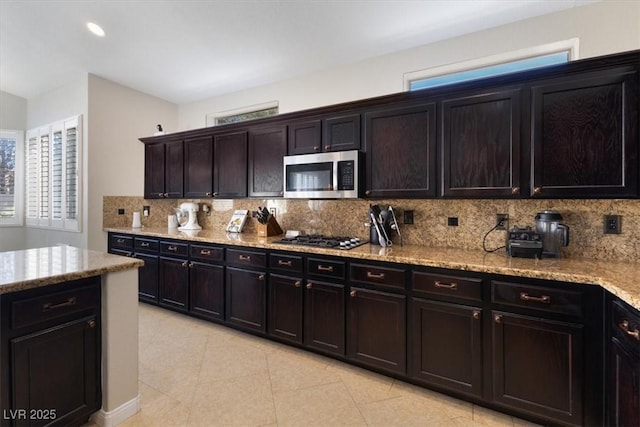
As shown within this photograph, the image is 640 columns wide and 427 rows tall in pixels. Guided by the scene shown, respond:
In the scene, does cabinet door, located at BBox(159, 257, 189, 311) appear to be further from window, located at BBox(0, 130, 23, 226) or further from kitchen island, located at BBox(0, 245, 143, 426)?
window, located at BBox(0, 130, 23, 226)

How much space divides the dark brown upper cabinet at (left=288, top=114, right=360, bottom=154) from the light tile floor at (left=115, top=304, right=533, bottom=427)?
1.91 metres

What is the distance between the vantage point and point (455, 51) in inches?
108

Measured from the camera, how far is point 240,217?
3854mm

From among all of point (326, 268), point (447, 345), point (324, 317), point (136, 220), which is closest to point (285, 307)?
point (324, 317)

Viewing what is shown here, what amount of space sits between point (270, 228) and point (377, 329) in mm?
1683

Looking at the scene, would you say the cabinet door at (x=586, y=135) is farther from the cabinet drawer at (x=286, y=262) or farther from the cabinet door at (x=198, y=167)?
the cabinet door at (x=198, y=167)

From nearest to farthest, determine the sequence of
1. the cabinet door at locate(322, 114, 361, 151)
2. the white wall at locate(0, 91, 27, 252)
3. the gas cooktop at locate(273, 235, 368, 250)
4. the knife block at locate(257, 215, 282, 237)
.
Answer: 1. the gas cooktop at locate(273, 235, 368, 250)
2. the cabinet door at locate(322, 114, 361, 151)
3. the knife block at locate(257, 215, 282, 237)
4. the white wall at locate(0, 91, 27, 252)

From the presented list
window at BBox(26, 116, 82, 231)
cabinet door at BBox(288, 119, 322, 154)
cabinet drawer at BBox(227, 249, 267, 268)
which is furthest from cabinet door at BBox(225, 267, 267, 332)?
window at BBox(26, 116, 82, 231)

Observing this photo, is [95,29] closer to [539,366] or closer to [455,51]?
[455,51]

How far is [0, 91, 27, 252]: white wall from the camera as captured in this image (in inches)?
197

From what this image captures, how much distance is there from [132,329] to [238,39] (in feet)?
9.17

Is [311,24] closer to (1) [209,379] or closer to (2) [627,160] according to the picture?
(2) [627,160]

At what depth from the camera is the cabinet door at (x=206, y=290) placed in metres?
3.21

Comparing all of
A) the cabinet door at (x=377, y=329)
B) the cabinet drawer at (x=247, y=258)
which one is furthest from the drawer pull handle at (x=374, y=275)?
the cabinet drawer at (x=247, y=258)
